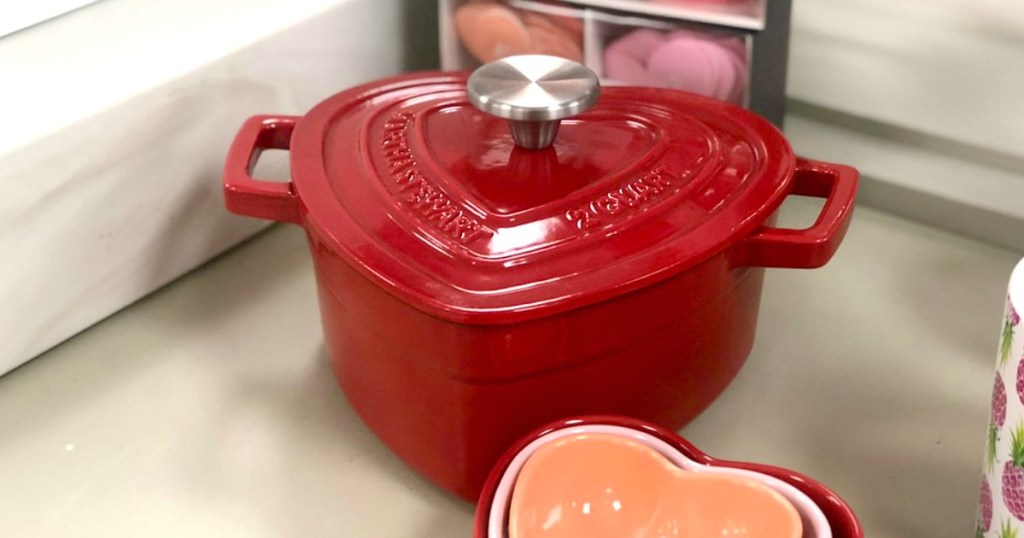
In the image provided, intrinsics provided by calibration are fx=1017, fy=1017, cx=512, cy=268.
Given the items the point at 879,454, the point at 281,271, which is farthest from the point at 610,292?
the point at 281,271

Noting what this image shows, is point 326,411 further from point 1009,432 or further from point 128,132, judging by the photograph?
point 1009,432

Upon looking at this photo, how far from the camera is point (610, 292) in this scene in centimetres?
43

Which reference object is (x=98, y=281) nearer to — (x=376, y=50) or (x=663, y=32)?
(x=376, y=50)

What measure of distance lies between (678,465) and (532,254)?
0.36ft

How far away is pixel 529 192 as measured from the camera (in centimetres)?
48

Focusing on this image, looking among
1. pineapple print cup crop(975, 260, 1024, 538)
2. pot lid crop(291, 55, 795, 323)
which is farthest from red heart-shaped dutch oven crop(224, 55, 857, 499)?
pineapple print cup crop(975, 260, 1024, 538)

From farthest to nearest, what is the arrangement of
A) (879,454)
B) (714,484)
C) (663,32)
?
(663,32), (879,454), (714,484)

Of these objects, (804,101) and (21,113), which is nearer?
(21,113)

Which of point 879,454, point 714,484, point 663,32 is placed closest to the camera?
point 714,484

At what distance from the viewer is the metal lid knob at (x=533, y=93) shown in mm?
487

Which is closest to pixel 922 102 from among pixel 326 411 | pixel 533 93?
pixel 533 93

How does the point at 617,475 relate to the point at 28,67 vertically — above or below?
below

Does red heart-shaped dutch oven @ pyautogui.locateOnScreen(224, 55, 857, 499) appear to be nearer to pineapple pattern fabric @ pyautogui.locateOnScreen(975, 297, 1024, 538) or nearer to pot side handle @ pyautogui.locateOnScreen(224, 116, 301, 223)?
pot side handle @ pyautogui.locateOnScreen(224, 116, 301, 223)

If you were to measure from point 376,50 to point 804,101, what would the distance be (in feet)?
1.00
